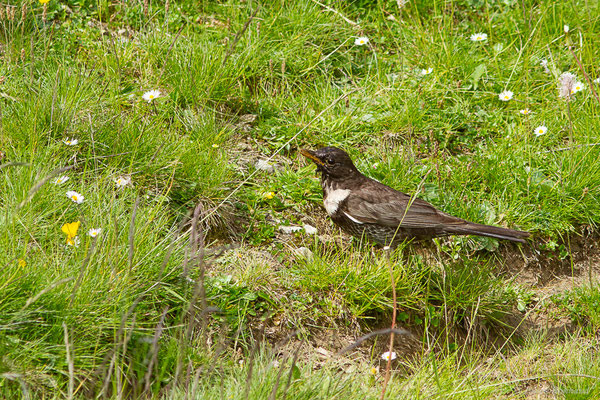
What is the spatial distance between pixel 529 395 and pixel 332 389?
1439mm

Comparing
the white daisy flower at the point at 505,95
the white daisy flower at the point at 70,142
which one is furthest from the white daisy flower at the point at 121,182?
the white daisy flower at the point at 505,95

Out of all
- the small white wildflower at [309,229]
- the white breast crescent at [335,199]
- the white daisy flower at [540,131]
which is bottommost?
the small white wildflower at [309,229]

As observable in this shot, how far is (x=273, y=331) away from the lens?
413cm

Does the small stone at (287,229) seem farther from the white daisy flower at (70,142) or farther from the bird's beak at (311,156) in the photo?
the white daisy flower at (70,142)

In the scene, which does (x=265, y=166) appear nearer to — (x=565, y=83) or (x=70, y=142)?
(x=70, y=142)

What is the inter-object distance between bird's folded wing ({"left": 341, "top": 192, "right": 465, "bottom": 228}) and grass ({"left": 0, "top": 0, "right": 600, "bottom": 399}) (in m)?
0.23

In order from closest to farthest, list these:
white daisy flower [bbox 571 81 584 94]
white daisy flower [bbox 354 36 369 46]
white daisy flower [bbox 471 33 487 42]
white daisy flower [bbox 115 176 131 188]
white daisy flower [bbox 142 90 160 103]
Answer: white daisy flower [bbox 115 176 131 188] < white daisy flower [bbox 142 90 160 103] < white daisy flower [bbox 571 81 584 94] < white daisy flower [bbox 354 36 369 46] < white daisy flower [bbox 471 33 487 42]

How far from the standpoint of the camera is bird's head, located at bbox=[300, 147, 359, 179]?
4883mm

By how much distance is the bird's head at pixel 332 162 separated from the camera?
4883mm

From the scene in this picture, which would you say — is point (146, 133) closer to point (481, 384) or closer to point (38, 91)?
point (38, 91)

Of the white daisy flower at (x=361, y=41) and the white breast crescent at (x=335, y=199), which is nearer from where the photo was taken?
the white breast crescent at (x=335, y=199)

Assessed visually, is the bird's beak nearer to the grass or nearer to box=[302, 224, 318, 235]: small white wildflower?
the grass

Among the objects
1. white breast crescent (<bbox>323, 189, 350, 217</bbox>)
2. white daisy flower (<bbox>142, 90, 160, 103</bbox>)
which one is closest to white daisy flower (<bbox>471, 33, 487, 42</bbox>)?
white breast crescent (<bbox>323, 189, 350, 217</bbox>)

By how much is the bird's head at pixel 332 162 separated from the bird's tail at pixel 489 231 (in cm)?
86
